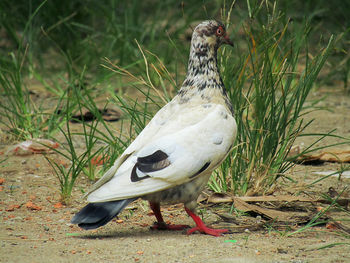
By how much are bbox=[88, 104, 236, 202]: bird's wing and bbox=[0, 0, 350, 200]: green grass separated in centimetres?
36

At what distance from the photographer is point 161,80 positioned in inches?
156

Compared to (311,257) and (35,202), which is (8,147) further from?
(311,257)

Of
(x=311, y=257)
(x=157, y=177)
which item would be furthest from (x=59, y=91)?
(x=311, y=257)

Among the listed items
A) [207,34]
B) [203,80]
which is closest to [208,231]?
[203,80]

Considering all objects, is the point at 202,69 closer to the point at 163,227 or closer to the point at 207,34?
the point at 207,34

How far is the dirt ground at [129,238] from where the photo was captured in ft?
9.21

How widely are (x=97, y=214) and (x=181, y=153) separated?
529 mm

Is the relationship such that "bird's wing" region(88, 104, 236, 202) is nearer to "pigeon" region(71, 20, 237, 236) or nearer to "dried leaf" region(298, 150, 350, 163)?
"pigeon" region(71, 20, 237, 236)

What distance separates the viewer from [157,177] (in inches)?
120

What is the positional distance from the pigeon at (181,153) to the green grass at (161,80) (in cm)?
27

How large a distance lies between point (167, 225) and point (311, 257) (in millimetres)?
897

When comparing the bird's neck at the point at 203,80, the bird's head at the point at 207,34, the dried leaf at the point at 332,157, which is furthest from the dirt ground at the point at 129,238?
the bird's head at the point at 207,34

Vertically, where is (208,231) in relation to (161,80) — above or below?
below

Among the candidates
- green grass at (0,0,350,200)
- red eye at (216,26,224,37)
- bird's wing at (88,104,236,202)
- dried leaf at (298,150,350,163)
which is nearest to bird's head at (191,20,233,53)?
red eye at (216,26,224,37)
